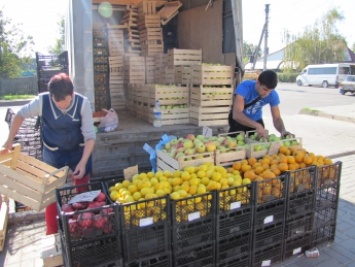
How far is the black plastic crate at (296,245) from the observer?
326 centimetres

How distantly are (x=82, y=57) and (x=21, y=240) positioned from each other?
272 centimetres

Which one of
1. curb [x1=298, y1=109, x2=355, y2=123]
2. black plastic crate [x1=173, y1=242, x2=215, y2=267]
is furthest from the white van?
black plastic crate [x1=173, y1=242, x2=215, y2=267]

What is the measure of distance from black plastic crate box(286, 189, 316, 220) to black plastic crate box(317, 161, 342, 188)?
0.55ft

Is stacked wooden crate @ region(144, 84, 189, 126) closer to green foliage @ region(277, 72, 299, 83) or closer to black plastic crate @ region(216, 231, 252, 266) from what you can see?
black plastic crate @ region(216, 231, 252, 266)

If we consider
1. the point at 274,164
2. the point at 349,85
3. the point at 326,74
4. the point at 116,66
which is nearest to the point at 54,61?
the point at 116,66

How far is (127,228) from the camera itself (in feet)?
7.97

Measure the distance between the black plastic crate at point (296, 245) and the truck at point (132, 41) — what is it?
246 cm

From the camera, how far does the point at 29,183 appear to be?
287cm

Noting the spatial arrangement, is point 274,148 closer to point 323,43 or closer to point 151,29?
point 151,29

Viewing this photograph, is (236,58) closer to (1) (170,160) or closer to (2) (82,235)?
(1) (170,160)

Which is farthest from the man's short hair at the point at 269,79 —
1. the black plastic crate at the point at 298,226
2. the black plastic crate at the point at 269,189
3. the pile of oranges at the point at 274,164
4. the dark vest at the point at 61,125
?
the dark vest at the point at 61,125

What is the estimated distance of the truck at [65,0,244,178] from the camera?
500 centimetres

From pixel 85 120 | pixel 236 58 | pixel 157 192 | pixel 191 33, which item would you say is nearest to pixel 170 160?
pixel 157 192

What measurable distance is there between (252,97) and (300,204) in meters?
1.51
